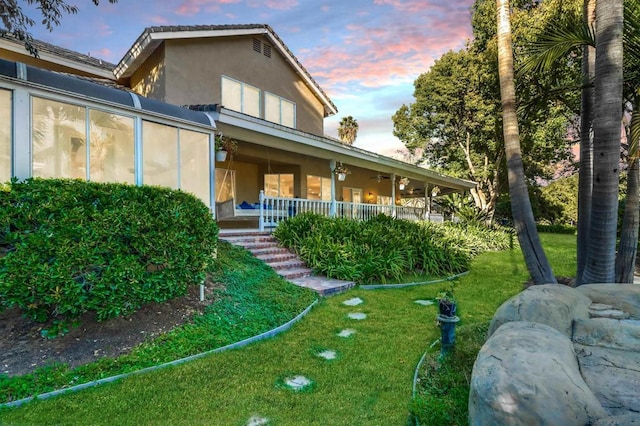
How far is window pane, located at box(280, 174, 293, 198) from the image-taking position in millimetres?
14542

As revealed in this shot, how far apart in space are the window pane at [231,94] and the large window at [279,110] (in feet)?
4.04

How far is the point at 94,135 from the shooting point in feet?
17.7

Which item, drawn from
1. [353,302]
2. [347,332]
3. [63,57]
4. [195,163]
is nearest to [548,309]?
[347,332]

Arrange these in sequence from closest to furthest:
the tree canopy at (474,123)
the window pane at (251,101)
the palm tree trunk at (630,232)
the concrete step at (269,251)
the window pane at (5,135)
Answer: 1. the window pane at (5,135)
2. the palm tree trunk at (630,232)
3. the concrete step at (269,251)
4. the window pane at (251,101)
5. the tree canopy at (474,123)

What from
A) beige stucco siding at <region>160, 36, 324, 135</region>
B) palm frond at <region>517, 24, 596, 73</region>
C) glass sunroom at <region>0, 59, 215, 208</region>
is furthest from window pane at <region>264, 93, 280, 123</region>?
palm frond at <region>517, 24, 596, 73</region>

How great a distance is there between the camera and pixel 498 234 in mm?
17609

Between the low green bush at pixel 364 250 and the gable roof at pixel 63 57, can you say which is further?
the gable roof at pixel 63 57

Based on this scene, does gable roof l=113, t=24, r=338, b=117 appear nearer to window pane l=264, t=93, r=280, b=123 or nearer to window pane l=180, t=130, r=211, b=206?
window pane l=264, t=93, r=280, b=123

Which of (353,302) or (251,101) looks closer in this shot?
(353,302)

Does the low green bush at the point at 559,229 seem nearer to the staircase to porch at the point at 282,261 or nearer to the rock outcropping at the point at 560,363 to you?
the staircase to porch at the point at 282,261

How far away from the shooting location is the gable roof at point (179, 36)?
10.4 m

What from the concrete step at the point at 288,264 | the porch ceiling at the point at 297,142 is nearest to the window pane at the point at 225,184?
the porch ceiling at the point at 297,142

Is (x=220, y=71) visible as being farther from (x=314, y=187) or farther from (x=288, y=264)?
(x=288, y=264)

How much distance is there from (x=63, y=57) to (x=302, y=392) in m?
12.8
